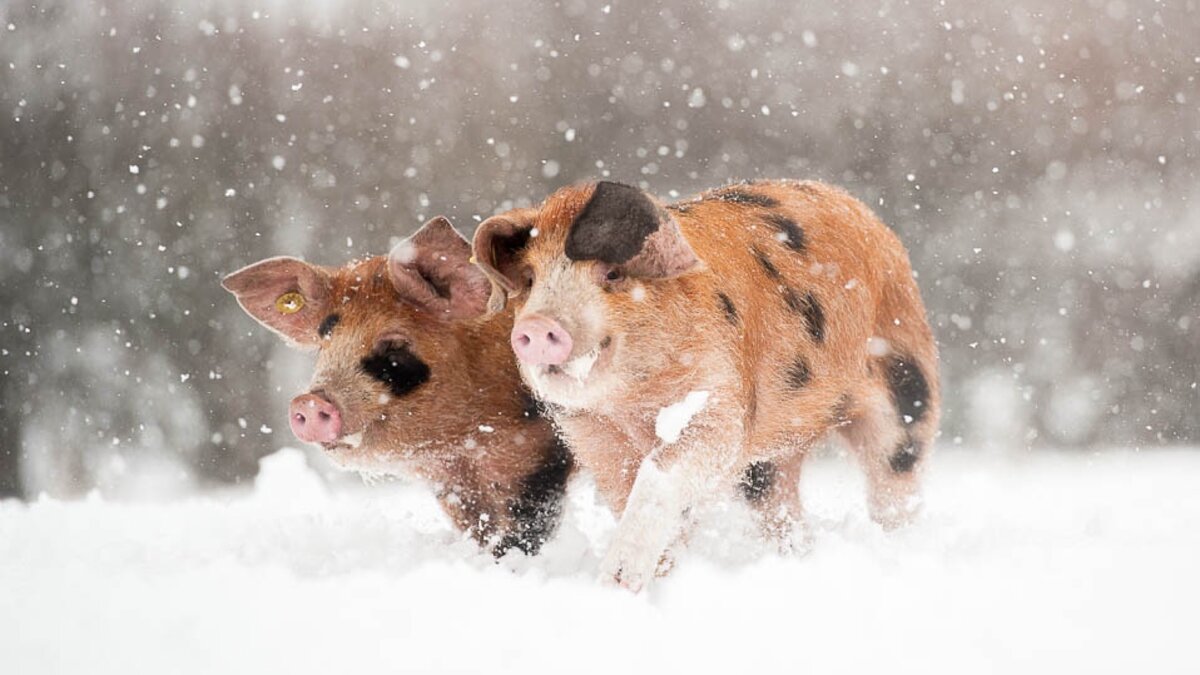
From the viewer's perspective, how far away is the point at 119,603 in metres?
2.85

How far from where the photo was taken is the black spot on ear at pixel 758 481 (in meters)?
3.74

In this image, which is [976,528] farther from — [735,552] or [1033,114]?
[1033,114]

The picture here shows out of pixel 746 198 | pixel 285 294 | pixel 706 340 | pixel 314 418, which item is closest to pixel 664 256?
pixel 706 340

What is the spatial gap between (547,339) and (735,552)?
0.96 meters

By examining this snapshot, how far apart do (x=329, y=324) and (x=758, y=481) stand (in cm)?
129

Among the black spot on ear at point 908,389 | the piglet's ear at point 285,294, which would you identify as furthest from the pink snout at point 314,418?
the black spot on ear at point 908,389

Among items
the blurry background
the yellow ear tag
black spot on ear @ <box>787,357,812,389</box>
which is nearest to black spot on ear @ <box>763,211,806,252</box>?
black spot on ear @ <box>787,357,812,389</box>

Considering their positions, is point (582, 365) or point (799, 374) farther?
point (799, 374)

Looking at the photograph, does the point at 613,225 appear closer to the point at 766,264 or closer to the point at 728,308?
the point at 728,308

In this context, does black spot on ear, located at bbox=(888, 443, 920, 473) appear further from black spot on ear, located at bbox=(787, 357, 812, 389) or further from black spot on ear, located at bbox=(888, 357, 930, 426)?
black spot on ear, located at bbox=(787, 357, 812, 389)

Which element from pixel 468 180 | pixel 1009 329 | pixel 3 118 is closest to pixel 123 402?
pixel 3 118

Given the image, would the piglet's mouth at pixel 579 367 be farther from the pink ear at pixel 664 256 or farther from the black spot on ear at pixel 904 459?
the black spot on ear at pixel 904 459

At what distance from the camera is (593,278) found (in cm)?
284

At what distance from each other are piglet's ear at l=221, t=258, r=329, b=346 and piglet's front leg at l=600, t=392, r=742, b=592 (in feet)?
3.77
